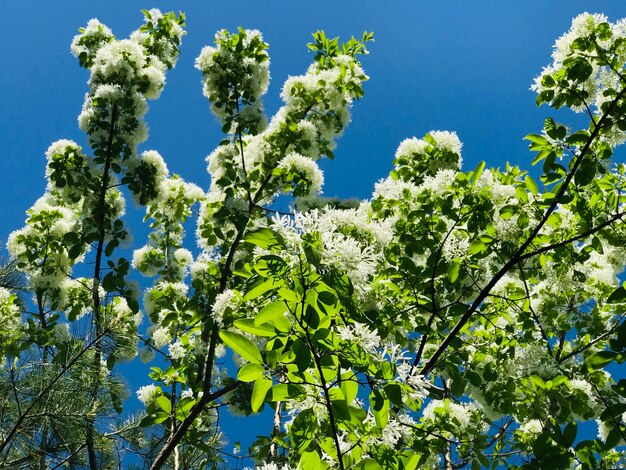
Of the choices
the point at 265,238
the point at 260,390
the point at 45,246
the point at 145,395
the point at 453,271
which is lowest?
the point at 260,390

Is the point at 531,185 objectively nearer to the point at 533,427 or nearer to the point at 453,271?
the point at 453,271

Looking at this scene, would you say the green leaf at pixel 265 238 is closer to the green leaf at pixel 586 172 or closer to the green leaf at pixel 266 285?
the green leaf at pixel 266 285

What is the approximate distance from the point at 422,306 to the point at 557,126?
1.34 metres

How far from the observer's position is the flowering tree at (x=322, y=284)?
168 cm

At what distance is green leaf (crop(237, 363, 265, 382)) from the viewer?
151 cm

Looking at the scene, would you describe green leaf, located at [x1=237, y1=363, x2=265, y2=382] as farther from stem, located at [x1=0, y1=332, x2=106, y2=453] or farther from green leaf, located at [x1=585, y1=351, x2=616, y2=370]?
stem, located at [x1=0, y1=332, x2=106, y2=453]

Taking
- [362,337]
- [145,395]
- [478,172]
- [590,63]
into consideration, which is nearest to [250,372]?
[362,337]

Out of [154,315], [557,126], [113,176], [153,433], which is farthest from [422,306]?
[113,176]

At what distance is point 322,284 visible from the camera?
1.51m

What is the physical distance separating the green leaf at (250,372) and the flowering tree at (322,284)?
2 cm

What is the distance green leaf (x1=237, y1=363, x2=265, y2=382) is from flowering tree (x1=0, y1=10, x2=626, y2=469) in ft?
0.05

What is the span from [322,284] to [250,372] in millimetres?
289

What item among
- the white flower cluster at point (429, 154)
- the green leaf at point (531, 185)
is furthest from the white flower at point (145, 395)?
the green leaf at point (531, 185)

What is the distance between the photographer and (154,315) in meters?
5.78
